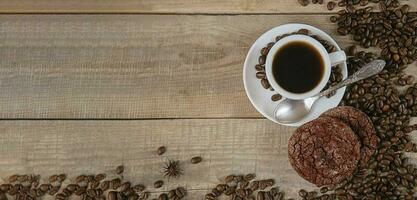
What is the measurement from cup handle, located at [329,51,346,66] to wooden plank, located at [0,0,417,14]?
0.18 meters

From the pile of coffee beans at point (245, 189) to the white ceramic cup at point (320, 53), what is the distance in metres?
0.25

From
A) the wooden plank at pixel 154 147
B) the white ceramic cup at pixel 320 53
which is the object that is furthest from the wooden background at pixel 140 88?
the white ceramic cup at pixel 320 53

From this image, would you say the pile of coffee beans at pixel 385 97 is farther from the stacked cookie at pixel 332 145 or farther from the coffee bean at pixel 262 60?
the coffee bean at pixel 262 60

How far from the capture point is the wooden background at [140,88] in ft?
4.88

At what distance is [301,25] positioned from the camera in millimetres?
1438

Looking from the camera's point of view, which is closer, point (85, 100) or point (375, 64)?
point (375, 64)

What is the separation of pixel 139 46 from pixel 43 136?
1.10 ft

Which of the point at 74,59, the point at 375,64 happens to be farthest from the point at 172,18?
the point at 375,64

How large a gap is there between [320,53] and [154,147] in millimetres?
479

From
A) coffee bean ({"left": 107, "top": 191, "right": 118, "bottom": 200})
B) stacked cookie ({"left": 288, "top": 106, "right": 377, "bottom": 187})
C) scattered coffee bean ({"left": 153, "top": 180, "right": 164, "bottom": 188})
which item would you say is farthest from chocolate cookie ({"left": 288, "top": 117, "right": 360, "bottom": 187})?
coffee bean ({"left": 107, "top": 191, "right": 118, "bottom": 200})

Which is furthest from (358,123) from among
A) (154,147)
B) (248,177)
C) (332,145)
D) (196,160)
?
(154,147)

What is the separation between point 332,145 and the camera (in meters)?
1.37

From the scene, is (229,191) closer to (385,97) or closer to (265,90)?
(265,90)

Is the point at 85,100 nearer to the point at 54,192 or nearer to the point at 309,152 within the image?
the point at 54,192
